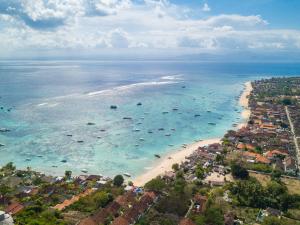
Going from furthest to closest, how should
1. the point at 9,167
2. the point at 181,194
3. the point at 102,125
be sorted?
the point at 102,125
the point at 9,167
the point at 181,194

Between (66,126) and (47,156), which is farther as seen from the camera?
(66,126)

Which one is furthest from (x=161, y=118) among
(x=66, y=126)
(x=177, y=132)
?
(x=66, y=126)

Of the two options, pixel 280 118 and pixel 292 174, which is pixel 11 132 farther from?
pixel 280 118

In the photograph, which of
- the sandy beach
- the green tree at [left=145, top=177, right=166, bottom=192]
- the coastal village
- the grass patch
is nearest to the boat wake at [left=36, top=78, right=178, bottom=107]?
the sandy beach

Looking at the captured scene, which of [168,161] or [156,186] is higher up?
[156,186]

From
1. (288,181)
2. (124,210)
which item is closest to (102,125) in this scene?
(124,210)

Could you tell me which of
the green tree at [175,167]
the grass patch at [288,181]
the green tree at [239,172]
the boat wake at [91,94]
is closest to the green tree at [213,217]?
the grass patch at [288,181]

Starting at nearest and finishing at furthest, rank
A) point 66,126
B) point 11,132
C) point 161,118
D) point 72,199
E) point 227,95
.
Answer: point 72,199
point 11,132
point 66,126
point 161,118
point 227,95

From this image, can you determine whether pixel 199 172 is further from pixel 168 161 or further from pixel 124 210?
pixel 124 210
